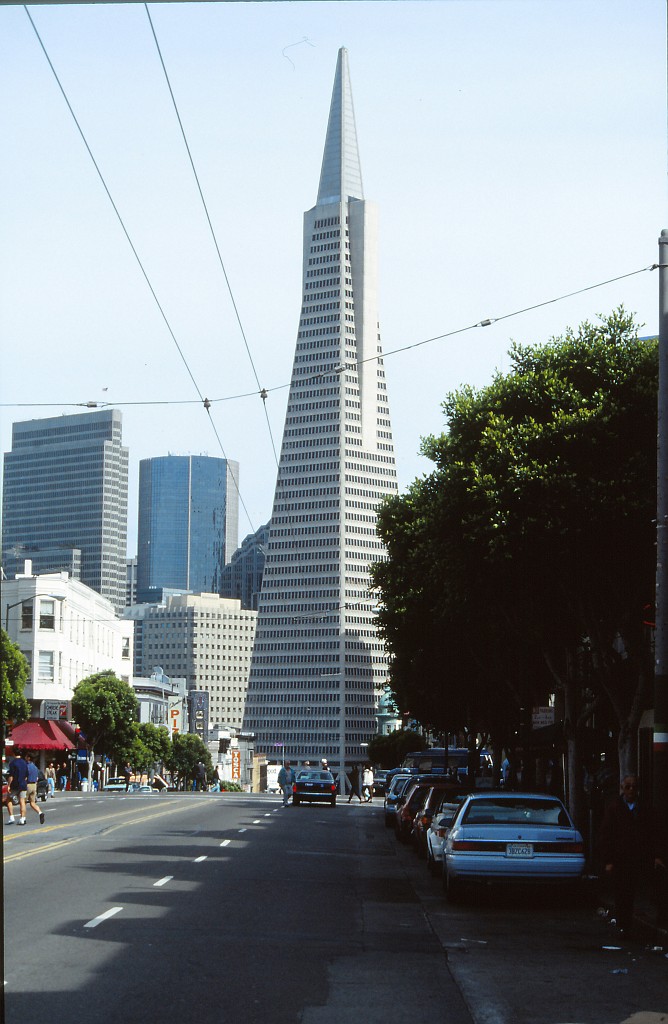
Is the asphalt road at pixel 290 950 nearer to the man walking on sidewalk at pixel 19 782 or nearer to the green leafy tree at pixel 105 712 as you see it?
the man walking on sidewalk at pixel 19 782

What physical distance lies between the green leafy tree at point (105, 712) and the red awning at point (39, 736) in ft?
6.74

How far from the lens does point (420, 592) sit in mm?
41688

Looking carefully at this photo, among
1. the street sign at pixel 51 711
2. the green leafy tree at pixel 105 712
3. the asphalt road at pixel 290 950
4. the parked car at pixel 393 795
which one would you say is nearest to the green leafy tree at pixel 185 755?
the green leafy tree at pixel 105 712

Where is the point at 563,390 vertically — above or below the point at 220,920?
above

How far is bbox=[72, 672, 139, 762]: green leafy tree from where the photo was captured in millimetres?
88938

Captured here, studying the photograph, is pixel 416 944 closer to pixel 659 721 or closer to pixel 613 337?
pixel 659 721

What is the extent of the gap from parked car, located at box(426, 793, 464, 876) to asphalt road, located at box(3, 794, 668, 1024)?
47 centimetres

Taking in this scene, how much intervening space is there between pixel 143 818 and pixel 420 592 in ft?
33.3

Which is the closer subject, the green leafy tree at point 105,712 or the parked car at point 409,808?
the parked car at point 409,808

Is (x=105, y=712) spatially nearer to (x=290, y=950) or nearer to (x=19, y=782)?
(x=19, y=782)

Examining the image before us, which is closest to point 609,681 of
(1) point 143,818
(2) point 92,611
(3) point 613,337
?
(3) point 613,337

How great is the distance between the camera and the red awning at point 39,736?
264 feet

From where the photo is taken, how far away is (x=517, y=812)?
1809cm

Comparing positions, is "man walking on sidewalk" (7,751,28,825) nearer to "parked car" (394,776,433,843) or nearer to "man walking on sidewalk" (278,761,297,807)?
"parked car" (394,776,433,843)
